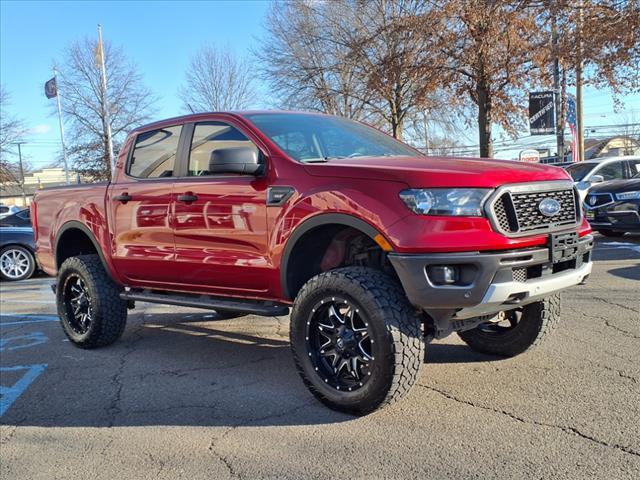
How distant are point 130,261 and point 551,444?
3610 mm

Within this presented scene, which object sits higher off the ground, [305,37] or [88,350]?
[305,37]

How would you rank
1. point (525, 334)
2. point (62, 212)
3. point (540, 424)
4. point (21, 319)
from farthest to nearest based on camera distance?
point (21, 319) < point (62, 212) < point (525, 334) < point (540, 424)

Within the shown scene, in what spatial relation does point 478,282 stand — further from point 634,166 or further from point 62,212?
point 634,166

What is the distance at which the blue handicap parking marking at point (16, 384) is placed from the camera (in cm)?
418

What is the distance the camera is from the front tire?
36.3ft

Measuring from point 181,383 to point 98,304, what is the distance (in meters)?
1.39

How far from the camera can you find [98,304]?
523 centimetres

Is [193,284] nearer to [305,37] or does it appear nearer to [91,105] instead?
[305,37]

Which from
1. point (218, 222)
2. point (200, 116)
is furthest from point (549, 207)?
point (200, 116)

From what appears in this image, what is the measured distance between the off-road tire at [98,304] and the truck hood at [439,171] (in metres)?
2.63

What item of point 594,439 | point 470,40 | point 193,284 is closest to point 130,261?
point 193,284

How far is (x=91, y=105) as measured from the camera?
34969 mm

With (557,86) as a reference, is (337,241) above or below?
below

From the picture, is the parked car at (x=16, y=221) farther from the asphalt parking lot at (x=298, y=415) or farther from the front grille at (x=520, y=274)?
the front grille at (x=520, y=274)
